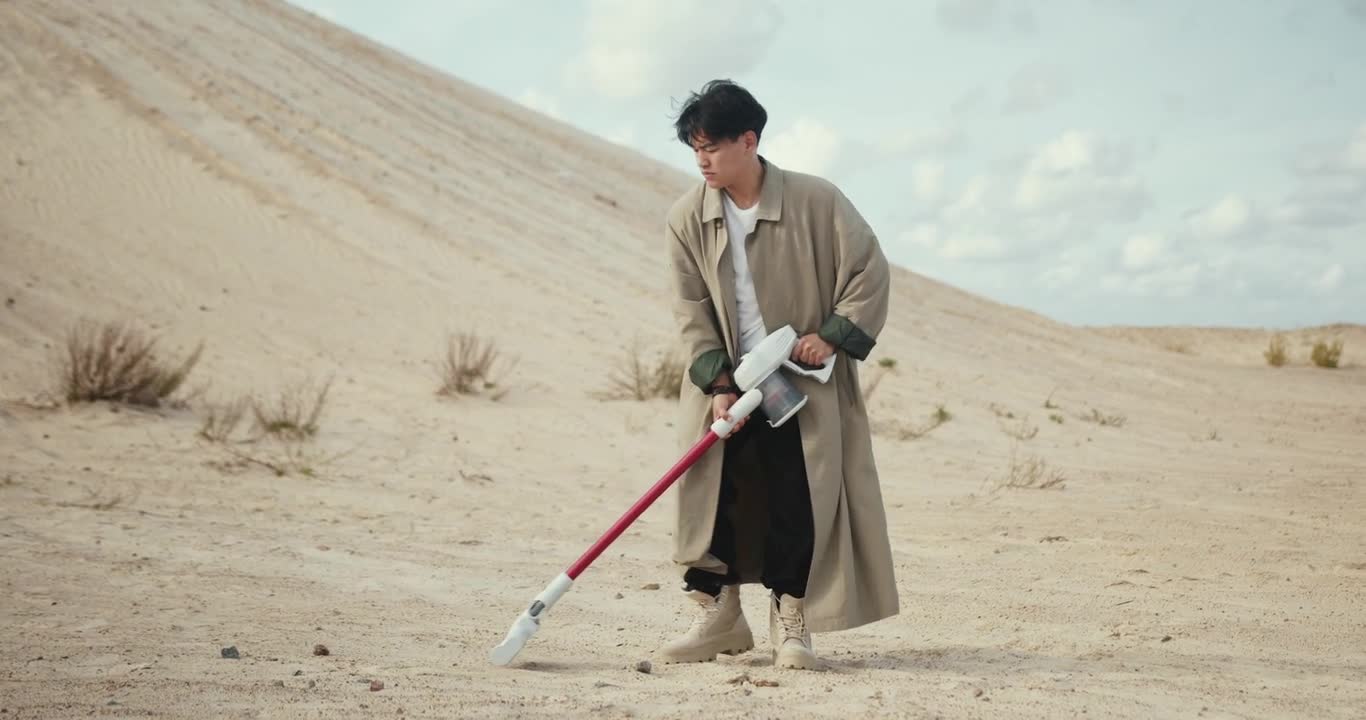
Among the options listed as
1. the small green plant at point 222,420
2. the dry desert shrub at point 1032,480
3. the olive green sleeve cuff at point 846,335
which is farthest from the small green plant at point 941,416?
the olive green sleeve cuff at point 846,335

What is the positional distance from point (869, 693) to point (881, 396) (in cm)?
805

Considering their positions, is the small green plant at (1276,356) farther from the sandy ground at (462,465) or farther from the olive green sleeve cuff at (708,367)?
the olive green sleeve cuff at (708,367)

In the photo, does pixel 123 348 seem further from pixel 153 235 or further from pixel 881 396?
pixel 881 396

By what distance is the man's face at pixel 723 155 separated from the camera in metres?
3.57

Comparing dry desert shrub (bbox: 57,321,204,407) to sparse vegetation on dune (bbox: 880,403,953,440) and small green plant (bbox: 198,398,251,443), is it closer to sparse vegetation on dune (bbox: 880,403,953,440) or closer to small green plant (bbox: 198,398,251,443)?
small green plant (bbox: 198,398,251,443)

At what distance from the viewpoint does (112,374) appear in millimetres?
8195

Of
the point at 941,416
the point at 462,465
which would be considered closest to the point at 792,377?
the point at 462,465

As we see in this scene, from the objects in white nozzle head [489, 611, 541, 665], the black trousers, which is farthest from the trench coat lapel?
white nozzle head [489, 611, 541, 665]

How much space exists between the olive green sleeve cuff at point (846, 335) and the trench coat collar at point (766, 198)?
357 millimetres

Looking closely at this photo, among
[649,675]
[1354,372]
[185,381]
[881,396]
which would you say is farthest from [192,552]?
[1354,372]

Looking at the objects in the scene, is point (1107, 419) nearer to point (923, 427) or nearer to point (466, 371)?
point (923, 427)

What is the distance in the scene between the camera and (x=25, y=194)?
40.8 feet

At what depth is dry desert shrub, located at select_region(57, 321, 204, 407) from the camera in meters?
8.09

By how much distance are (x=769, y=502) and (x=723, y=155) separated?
41.6 inches
